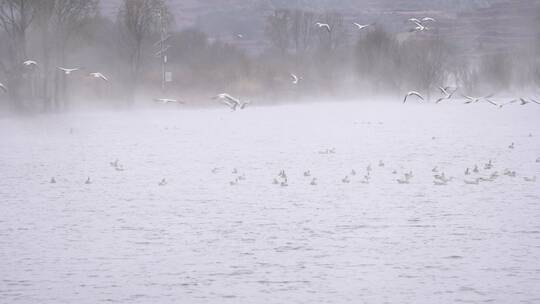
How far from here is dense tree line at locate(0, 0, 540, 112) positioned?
5038 centimetres

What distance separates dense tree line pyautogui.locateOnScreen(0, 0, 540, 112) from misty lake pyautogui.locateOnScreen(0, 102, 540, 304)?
2325cm

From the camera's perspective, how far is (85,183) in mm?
15969

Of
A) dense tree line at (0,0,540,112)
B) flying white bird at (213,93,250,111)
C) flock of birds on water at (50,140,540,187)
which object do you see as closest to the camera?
flock of birds on water at (50,140,540,187)

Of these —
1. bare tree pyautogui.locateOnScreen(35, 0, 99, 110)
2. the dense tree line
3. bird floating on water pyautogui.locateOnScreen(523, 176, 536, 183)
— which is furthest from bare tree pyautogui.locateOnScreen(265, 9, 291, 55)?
bird floating on water pyautogui.locateOnScreen(523, 176, 536, 183)

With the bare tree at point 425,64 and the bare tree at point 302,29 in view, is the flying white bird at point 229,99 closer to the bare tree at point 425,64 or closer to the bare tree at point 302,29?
the bare tree at point 425,64

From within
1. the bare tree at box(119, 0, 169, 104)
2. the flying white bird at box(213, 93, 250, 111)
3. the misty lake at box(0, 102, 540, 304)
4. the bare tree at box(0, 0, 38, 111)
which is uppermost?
the bare tree at box(119, 0, 169, 104)

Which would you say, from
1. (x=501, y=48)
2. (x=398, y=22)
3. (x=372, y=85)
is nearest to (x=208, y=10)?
(x=398, y=22)

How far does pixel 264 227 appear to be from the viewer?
11.3 m

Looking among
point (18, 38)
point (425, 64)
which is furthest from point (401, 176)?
point (425, 64)

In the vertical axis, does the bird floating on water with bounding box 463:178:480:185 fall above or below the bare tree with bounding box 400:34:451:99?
below

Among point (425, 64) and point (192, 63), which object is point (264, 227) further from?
point (425, 64)

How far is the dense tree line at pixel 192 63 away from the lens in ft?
165

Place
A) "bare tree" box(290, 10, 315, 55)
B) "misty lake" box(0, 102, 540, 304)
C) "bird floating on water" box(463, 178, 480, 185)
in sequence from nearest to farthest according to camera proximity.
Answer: "misty lake" box(0, 102, 540, 304) → "bird floating on water" box(463, 178, 480, 185) → "bare tree" box(290, 10, 315, 55)

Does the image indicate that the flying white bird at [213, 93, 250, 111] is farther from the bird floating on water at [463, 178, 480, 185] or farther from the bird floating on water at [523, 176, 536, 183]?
the bird floating on water at [523, 176, 536, 183]
